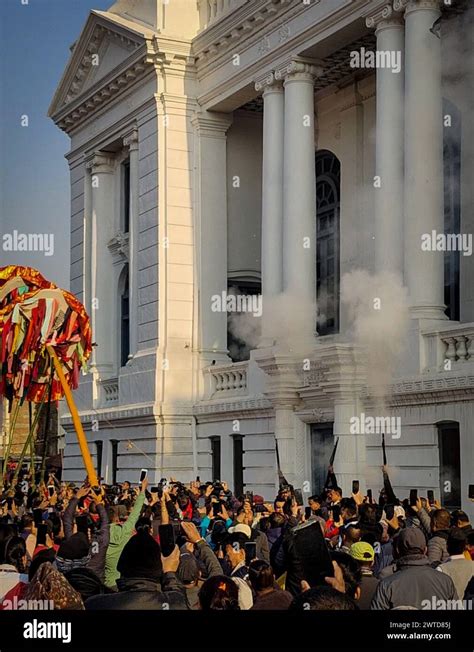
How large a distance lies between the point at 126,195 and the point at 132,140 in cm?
309

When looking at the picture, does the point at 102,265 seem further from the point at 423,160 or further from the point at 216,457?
the point at 423,160

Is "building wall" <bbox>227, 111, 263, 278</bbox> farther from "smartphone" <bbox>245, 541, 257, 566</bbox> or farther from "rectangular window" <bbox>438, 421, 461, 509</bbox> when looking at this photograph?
"smartphone" <bbox>245, 541, 257, 566</bbox>

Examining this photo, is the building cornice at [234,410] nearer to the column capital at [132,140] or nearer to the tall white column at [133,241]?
the tall white column at [133,241]

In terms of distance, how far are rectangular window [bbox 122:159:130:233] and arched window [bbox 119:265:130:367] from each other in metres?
1.33

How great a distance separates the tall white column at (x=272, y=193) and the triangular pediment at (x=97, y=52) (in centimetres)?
441

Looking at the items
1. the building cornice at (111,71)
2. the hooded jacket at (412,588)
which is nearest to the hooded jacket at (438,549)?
the hooded jacket at (412,588)

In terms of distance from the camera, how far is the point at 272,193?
Result: 2977 centimetres

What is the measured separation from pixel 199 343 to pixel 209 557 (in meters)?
23.7

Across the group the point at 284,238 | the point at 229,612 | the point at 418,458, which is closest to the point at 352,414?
the point at 418,458

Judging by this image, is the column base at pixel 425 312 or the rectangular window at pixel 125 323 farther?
the rectangular window at pixel 125 323

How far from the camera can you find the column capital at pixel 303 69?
2884cm

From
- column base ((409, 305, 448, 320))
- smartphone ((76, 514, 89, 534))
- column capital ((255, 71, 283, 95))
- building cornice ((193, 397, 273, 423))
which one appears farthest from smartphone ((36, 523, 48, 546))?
column capital ((255, 71, 283, 95))

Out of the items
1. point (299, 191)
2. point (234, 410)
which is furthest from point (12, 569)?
point (234, 410)

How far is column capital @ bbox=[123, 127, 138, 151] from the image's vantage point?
3473 cm
